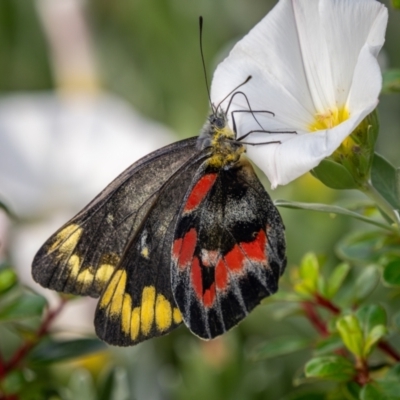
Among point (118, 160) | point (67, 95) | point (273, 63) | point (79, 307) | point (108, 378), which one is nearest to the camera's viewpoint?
point (273, 63)

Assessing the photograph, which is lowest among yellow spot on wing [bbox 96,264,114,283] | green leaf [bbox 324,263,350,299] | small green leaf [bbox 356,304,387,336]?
green leaf [bbox 324,263,350,299]

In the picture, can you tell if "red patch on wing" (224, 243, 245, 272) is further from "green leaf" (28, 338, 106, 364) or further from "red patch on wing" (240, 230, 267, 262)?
"green leaf" (28, 338, 106, 364)

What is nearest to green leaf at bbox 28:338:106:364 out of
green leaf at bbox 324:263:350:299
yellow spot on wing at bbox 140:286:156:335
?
yellow spot on wing at bbox 140:286:156:335

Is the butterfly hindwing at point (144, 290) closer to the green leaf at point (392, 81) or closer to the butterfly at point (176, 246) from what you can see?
the butterfly at point (176, 246)

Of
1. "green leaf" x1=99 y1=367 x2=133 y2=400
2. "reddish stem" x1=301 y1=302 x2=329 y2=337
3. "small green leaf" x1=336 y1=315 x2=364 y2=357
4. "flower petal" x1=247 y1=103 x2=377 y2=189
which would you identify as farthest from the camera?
"green leaf" x1=99 y1=367 x2=133 y2=400

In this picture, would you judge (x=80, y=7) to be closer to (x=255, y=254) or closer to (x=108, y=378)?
(x=108, y=378)

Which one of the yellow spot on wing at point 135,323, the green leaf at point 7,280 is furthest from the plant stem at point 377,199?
the green leaf at point 7,280

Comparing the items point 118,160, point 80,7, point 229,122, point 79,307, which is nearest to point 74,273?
point 229,122
